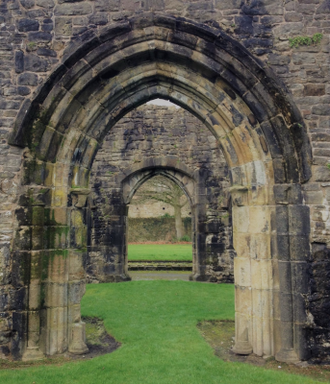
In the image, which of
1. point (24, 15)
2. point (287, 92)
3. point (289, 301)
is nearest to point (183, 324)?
point (289, 301)

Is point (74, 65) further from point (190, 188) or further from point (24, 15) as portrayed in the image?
point (190, 188)

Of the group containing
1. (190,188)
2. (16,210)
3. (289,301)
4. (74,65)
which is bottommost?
(289,301)

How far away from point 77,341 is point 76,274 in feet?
2.91

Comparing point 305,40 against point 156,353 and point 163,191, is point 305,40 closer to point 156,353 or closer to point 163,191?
point 156,353

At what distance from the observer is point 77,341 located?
479 centimetres

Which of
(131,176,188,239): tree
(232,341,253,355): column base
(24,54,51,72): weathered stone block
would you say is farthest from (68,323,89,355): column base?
(131,176,188,239): tree

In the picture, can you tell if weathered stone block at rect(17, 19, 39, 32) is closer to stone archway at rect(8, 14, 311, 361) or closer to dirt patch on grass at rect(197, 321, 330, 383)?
stone archway at rect(8, 14, 311, 361)

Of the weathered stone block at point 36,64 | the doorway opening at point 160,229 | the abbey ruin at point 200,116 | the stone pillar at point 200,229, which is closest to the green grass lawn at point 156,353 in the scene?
the abbey ruin at point 200,116

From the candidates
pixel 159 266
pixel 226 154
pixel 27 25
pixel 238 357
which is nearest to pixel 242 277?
pixel 238 357

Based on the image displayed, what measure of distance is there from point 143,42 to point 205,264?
7.94 metres

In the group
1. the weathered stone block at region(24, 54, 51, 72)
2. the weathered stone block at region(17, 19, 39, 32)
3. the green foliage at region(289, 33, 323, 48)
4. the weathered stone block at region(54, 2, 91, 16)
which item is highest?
the weathered stone block at region(54, 2, 91, 16)

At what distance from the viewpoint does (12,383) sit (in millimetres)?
3895

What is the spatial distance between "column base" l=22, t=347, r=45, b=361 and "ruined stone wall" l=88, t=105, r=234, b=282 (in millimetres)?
6813

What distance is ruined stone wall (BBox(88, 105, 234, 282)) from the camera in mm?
11453
